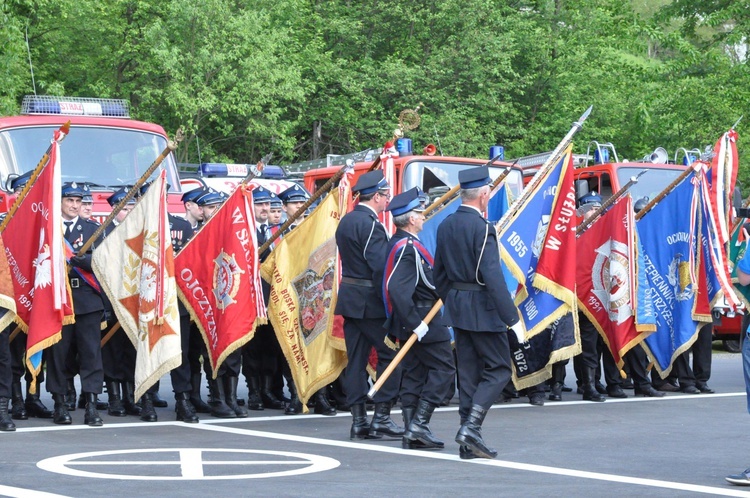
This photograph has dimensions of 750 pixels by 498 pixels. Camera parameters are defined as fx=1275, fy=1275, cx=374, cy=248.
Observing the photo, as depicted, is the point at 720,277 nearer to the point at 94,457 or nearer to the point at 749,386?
the point at 749,386

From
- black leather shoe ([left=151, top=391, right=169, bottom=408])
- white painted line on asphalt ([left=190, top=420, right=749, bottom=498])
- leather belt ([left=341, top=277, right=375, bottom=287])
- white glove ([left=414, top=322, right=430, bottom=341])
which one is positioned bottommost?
white painted line on asphalt ([left=190, top=420, right=749, bottom=498])

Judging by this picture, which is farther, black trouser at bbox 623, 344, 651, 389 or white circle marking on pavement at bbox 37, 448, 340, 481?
black trouser at bbox 623, 344, 651, 389

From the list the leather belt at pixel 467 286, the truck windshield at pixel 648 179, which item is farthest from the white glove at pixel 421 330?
the truck windshield at pixel 648 179

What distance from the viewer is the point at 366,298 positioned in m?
9.62

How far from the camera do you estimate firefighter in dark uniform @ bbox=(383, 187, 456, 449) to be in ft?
29.1

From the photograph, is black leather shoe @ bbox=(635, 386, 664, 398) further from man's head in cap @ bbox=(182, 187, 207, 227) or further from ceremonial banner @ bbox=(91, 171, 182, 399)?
ceremonial banner @ bbox=(91, 171, 182, 399)

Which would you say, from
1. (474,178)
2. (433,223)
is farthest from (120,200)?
(474,178)

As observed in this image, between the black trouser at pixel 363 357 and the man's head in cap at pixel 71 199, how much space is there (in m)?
2.64

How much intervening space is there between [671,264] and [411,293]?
486cm

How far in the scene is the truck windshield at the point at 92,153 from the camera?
13.8 metres

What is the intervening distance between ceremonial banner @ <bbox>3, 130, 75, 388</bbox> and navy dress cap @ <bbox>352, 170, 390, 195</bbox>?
2.41m

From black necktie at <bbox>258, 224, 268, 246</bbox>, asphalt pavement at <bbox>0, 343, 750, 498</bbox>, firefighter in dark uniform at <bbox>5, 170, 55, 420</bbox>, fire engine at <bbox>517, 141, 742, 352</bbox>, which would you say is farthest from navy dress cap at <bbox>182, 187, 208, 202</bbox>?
fire engine at <bbox>517, 141, 742, 352</bbox>

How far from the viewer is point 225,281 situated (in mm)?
10984

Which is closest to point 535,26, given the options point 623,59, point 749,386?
point 623,59
